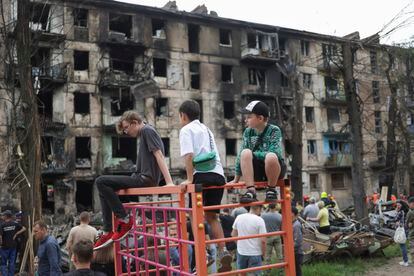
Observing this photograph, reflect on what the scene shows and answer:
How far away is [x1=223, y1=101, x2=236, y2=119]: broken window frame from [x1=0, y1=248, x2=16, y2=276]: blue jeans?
85.5ft

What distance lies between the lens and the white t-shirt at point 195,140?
184 inches

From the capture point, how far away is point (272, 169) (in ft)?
15.1

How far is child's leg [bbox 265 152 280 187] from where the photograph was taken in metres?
4.61

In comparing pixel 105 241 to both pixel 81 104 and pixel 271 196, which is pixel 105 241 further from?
pixel 81 104

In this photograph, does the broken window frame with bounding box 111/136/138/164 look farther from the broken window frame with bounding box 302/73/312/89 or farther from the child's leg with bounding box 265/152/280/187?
the child's leg with bounding box 265/152/280/187

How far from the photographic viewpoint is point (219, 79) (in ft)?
123

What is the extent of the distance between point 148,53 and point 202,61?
450 cm

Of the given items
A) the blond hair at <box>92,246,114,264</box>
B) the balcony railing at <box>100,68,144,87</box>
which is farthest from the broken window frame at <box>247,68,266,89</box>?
the blond hair at <box>92,246,114,264</box>

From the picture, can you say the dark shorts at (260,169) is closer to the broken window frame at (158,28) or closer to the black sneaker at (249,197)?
the black sneaker at (249,197)

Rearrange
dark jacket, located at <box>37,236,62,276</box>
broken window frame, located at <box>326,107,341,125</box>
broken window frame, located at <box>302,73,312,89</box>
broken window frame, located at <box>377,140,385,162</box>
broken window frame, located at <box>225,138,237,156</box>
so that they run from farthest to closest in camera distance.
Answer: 1. broken window frame, located at <box>377,140,385,162</box>
2. broken window frame, located at <box>326,107,341,125</box>
3. broken window frame, located at <box>302,73,312,89</box>
4. broken window frame, located at <box>225,138,237,156</box>
5. dark jacket, located at <box>37,236,62,276</box>

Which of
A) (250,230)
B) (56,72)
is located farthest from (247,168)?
(56,72)

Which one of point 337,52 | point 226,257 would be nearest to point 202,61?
point 337,52

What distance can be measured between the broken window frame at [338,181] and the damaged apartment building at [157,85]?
9cm

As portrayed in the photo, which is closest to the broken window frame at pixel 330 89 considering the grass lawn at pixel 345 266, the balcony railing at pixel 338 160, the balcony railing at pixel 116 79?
the balcony railing at pixel 338 160
